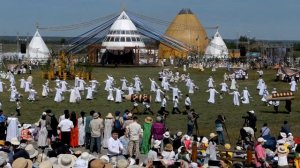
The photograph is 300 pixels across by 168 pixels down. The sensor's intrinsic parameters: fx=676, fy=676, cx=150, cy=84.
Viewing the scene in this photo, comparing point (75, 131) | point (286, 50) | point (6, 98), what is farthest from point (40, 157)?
point (286, 50)

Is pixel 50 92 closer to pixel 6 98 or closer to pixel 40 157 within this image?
pixel 6 98

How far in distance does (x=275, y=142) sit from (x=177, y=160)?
385cm

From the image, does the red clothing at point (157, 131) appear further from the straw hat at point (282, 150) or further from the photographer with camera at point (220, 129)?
the straw hat at point (282, 150)

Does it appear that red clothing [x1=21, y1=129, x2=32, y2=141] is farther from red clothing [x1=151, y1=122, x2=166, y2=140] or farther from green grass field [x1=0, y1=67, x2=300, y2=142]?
green grass field [x1=0, y1=67, x2=300, y2=142]

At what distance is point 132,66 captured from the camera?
66.9 metres

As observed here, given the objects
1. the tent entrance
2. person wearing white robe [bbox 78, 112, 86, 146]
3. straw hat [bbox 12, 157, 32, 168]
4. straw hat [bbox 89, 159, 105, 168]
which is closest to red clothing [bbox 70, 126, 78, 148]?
person wearing white robe [bbox 78, 112, 86, 146]

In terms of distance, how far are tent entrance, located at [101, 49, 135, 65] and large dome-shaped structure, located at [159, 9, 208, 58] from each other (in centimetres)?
2058

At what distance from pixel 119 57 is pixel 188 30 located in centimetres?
2738

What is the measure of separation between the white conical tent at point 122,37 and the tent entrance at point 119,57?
49 cm

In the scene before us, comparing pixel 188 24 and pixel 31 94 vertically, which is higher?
pixel 188 24

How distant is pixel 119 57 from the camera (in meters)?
70.9

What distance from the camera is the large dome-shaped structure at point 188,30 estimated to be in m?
94.7

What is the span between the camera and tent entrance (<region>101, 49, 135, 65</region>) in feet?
231

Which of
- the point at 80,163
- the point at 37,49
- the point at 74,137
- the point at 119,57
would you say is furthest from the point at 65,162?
the point at 37,49
